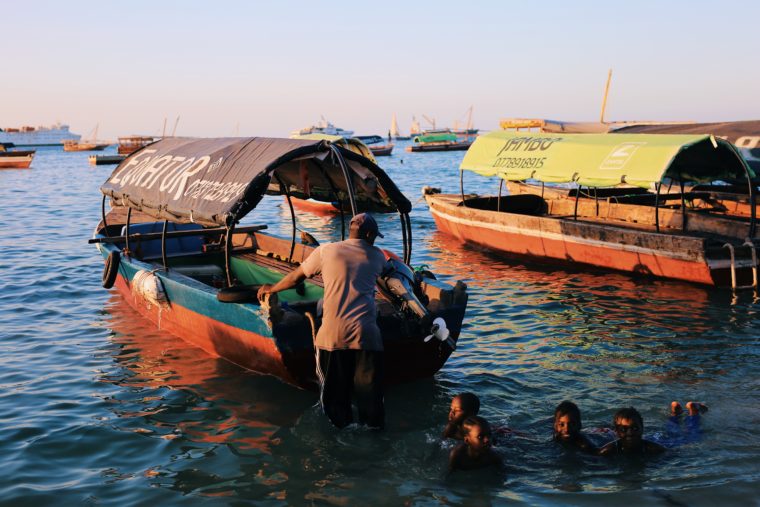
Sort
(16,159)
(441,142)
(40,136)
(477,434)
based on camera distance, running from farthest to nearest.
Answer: (40,136) < (441,142) < (16,159) < (477,434)

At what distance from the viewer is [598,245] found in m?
15.0

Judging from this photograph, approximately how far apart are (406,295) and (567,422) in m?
1.93

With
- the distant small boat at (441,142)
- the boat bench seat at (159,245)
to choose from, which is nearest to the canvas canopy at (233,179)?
the boat bench seat at (159,245)

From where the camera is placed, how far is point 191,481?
6.63 m

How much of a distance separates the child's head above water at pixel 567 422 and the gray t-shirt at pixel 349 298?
5.68 ft

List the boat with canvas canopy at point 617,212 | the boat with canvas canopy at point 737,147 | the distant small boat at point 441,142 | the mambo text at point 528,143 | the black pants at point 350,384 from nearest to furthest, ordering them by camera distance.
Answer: the black pants at point 350,384
the boat with canvas canopy at point 617,212
the mambo text at point 528,143
the boat with canvas canopy at point 737,147
the distant small boat at point 441,142

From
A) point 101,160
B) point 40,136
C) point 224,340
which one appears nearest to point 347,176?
point 224,340

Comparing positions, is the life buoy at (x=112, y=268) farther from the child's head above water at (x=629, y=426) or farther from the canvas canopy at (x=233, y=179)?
the child's head above water at (x=629, y=426)

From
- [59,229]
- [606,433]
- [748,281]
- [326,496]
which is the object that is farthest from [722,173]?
[59,229]

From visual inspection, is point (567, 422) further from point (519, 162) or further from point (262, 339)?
point (519, 162)

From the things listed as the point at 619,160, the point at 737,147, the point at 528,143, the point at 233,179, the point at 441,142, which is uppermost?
the point at 441,142

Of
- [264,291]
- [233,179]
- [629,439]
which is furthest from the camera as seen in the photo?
[233,179]

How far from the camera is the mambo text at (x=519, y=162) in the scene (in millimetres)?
16562

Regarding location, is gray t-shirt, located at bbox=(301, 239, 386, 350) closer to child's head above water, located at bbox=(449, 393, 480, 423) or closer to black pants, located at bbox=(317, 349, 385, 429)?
black pants, located at bbox=(317, 349, 385, 429)
